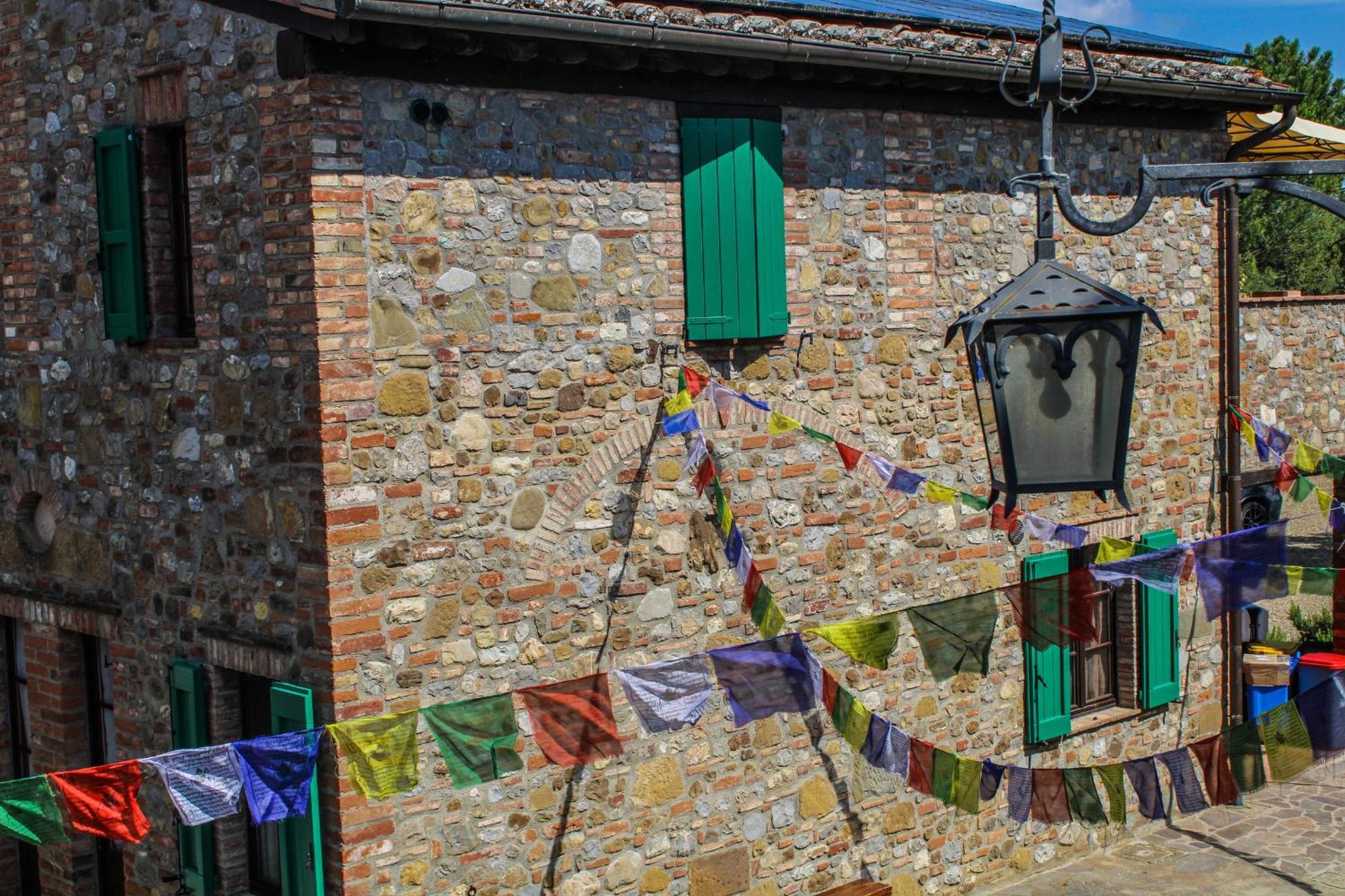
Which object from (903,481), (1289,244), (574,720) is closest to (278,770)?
(574,720)

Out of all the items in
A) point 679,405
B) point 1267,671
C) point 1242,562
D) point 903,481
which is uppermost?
point 679,405

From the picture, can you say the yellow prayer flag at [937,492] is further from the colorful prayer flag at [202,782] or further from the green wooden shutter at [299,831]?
the colorful prayer flag at [202,782]

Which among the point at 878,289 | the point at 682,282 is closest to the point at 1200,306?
the point at 878,289

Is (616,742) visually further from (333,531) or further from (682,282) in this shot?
(682,282)

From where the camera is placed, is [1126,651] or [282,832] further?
[1126,651]

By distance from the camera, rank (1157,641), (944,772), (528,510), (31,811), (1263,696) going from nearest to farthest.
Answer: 1. (31,811)
2. (528,510)
3. (944,772)
4. (1157,641)
5. (1263,696)

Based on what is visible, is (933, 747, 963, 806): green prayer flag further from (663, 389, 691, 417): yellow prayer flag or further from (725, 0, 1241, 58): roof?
(725, 0, 1241, 58): roof

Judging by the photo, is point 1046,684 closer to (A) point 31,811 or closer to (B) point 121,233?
(B) point 121,233

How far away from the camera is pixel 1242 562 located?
8.58 m

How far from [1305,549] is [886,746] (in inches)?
587

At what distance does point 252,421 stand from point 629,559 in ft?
6.85

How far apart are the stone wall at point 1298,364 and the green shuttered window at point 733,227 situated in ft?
31.6

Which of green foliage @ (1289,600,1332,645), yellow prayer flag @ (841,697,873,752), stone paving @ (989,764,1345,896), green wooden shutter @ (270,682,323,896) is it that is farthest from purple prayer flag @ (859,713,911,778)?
green foliage @ (1289,600,1332,645)

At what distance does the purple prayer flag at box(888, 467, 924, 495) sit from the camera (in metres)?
8.46
